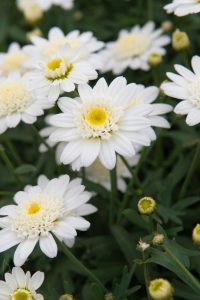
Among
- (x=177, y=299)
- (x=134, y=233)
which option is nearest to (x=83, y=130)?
(x=134, y=233)

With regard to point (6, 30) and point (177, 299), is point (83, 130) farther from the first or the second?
point (6, 30)

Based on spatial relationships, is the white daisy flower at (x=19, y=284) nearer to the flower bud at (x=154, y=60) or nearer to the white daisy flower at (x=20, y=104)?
the white daisy flower at (x=20, y=104)

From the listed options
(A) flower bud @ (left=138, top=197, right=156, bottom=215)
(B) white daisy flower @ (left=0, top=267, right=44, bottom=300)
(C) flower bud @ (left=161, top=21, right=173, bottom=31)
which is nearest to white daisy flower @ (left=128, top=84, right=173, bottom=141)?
(A) flower bud @ (left=138, top=197, right=156, bottom=215)

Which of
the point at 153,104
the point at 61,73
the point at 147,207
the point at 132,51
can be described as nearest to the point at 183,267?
the point at 147,207

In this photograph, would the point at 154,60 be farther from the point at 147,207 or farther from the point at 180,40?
the point at 147,207

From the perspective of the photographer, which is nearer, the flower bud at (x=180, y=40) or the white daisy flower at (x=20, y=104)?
the white daisy flower at (x=20, y=104)

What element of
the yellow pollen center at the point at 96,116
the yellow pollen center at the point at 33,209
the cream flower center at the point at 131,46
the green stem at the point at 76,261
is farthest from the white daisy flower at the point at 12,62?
the green stem at the point at 76,261
